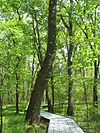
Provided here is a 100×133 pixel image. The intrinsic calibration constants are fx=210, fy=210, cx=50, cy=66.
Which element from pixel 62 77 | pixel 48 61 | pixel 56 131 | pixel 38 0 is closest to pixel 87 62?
pixel 48 61

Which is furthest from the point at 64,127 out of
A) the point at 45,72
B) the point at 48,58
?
the point at 48,58

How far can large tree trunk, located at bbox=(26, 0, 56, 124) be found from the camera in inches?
374

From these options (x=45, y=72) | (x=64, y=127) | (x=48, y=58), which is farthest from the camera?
(x=45, y=72)

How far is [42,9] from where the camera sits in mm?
15500

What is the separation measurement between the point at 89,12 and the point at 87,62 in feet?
15.3

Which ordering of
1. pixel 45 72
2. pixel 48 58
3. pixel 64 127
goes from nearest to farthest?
pixel 64 127 < pixel 48 58 < pixel 45 72

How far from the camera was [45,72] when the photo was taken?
9.85m

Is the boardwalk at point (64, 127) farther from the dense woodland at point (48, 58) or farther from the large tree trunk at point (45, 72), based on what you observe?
the large tree trunk at point (45, 72)

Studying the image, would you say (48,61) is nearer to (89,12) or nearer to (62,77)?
(62,77)

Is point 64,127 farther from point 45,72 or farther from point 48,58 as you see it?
point 48,58

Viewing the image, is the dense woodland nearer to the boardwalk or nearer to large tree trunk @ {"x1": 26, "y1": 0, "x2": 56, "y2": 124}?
large tree trunk @ {"x1": 26, "y1": 0, "x2": 56, "y2": 124}

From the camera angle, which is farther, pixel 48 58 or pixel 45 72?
pixel 45 72

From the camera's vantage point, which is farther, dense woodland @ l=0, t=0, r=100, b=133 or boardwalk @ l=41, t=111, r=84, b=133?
dense woodland @ l=0, t=0, r=100, b=133

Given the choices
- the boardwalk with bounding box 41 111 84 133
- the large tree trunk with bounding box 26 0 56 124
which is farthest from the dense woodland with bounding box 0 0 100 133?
the boardwalk with bounding box 41 111 84 133
